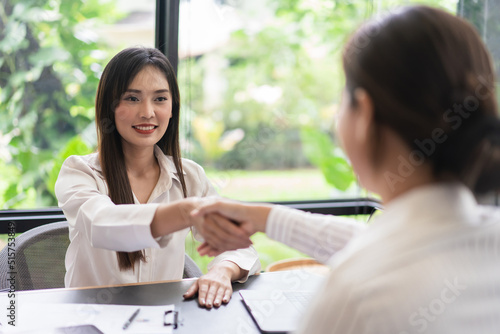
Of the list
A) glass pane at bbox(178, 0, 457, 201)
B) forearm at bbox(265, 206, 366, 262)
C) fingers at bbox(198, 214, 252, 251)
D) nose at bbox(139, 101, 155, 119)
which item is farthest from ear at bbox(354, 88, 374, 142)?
glass pane at bbox(178, 0, 457, 201)

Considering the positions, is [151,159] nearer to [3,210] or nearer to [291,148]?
[3,210]

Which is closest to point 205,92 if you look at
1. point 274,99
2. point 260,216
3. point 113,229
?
point 274,99

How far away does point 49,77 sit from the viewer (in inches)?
98.8

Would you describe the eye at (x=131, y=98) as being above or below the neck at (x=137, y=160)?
above

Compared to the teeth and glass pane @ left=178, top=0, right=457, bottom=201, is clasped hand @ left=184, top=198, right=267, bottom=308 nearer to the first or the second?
the teeth

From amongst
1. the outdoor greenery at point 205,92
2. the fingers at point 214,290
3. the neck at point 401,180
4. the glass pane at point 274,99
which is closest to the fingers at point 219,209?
the fingers at point 214,290

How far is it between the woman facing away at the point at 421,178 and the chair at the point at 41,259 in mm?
1196

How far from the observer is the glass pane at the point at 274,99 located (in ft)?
10.6

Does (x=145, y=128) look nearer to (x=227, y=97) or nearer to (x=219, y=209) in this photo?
(x=219, y=209)

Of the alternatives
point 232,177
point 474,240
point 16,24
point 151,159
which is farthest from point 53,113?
point 474,240

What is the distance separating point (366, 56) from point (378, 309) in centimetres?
36

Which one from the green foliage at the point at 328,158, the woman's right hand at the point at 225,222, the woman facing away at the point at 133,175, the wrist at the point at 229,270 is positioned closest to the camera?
the woman's right hand at the point at 225,222

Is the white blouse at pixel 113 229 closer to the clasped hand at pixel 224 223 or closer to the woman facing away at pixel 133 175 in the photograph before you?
the woman facing away at pixel 133 175

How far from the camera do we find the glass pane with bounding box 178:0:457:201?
3.22 meters
